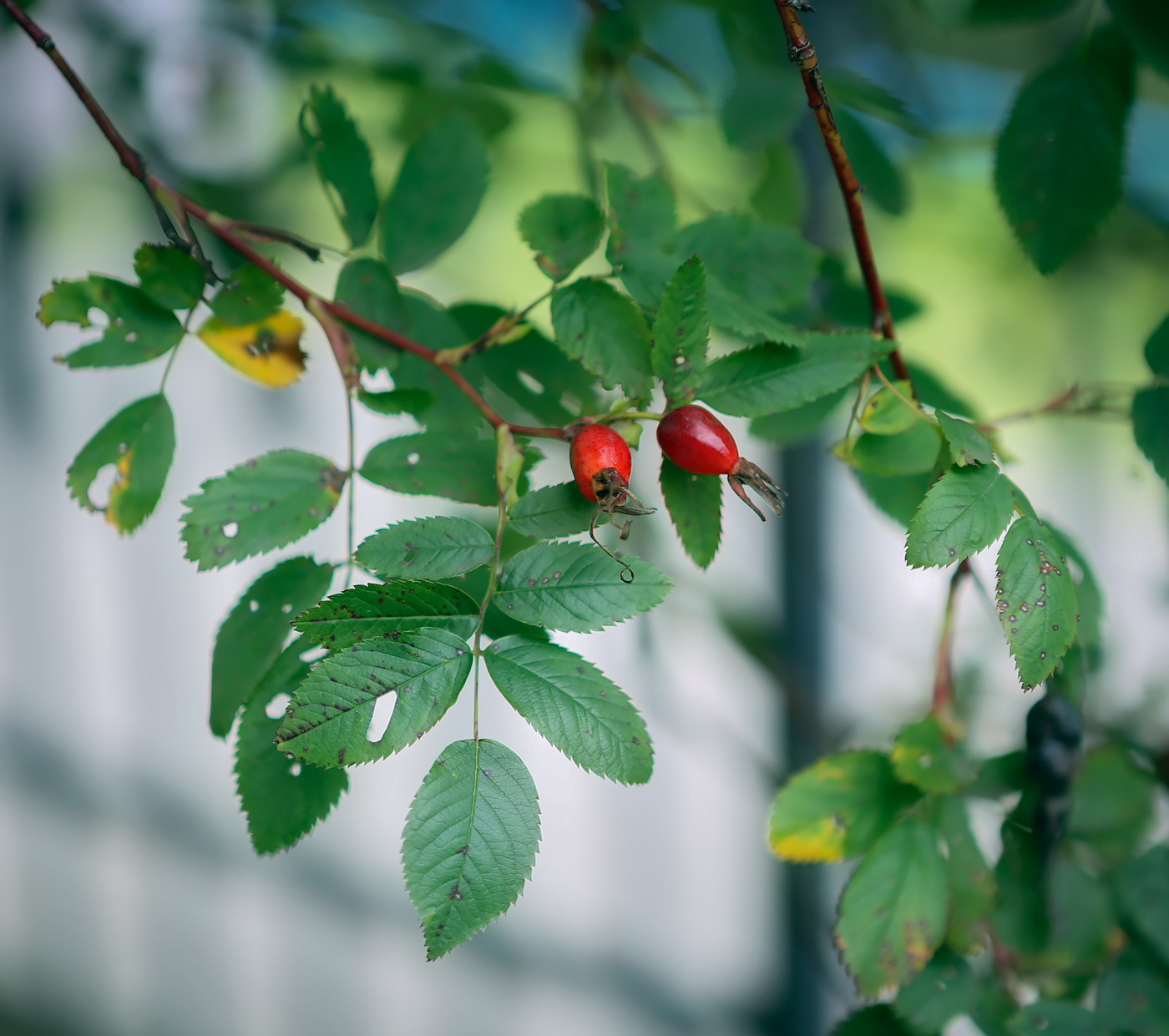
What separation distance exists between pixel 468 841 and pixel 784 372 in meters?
0.23

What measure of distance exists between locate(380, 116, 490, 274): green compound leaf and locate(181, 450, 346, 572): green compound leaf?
169mm

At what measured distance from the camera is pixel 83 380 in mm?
1495

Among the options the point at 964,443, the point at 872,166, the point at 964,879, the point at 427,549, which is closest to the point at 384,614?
the point at 427,549

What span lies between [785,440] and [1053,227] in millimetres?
194

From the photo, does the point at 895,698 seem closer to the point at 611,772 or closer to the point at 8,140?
the point at 611,772

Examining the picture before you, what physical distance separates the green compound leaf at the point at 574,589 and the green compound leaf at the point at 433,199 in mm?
252

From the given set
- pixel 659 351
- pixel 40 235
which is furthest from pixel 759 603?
pixel 40 235

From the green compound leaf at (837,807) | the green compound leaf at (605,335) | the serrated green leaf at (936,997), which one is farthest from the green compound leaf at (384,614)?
the serrated green leaf at (936,997)

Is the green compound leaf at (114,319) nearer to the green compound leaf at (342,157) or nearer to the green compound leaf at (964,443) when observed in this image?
the green compound leaf at (342,157)

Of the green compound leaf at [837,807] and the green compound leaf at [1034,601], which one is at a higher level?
the green compound leaf at [1034,601]

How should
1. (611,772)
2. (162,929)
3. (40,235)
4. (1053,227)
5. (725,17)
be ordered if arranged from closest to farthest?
(611,772)
(1053,227)
(725,17)
(40,235)
(162,929)

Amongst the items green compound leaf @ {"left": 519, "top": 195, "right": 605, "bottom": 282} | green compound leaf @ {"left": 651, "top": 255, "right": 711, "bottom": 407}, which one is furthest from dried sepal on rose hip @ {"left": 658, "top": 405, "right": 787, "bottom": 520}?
green compound leaf @ {"left": 519, "top": 195, "right": 605, "bottom": 282}

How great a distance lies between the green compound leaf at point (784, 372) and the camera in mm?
358

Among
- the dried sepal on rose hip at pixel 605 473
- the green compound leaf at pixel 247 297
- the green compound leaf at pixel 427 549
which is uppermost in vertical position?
the green compound leaf at pixel 247 297
